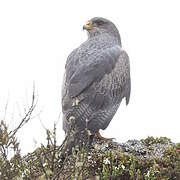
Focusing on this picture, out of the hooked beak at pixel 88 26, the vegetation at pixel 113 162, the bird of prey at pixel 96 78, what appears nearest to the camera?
the vegetation at pixel 113 162

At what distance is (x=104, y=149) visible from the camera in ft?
37.6

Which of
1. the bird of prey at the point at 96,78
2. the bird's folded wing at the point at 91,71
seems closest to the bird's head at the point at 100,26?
the bird of prey at the point at 96,78

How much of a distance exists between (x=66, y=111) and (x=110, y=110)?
110 centimetres

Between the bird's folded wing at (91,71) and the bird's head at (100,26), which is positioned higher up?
the bird's head at (100,26)

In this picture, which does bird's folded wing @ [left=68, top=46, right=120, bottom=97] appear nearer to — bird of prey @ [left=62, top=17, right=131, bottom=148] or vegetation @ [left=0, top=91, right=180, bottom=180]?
bird of prey @ [left=62, top=17, right=131, bottom=148]

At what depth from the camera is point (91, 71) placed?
10875mm

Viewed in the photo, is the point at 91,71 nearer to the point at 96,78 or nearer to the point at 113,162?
the point at 96,78

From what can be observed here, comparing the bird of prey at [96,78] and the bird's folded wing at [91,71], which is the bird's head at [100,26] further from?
the bird's folded wing at [91,71]

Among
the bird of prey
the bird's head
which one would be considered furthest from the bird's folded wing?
the bird's head

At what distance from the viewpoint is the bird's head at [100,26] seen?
1188 centimetres

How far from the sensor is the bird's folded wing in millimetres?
10742

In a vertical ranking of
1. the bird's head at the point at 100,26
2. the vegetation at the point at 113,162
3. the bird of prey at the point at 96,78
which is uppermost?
the bird's head at the point at 100,26

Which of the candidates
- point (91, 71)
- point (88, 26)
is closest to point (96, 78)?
point (91, 71)

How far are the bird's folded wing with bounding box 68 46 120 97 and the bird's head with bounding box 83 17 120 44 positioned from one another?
77 cm
